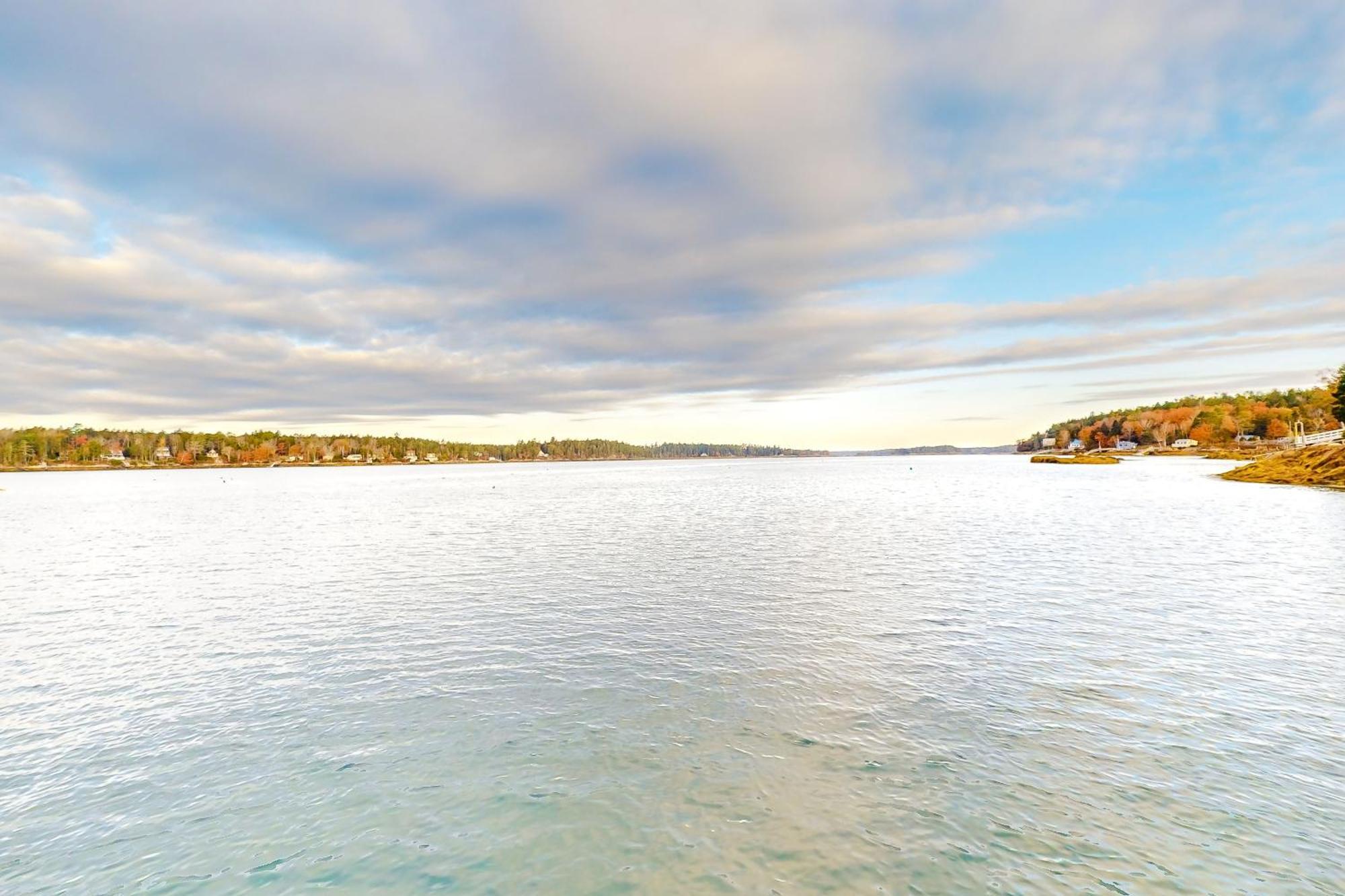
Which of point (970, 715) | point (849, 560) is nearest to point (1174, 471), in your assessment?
point (849, 560)

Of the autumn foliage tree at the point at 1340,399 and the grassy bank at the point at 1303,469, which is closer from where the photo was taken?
the grassy bank at the point at 1303,469

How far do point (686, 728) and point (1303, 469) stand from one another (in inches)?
4950

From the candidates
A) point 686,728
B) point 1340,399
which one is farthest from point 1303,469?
point 686,728

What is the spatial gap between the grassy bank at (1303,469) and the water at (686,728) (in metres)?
75.9

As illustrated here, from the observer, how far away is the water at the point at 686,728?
9523 millimetres

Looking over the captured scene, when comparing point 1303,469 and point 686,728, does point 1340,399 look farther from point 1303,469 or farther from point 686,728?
point 686,728

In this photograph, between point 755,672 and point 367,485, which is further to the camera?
point 367,485

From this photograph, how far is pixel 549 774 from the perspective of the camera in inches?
481

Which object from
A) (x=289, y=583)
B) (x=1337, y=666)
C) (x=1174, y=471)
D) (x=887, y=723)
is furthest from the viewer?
(x=1174, y=471)

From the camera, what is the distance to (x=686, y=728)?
→ 14.1 metres

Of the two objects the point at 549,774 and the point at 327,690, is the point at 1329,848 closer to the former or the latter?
the point at 549,774

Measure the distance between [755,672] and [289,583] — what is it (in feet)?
92.1

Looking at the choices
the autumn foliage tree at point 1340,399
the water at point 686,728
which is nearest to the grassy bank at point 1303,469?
the autumn foliage tree at point 1340,399

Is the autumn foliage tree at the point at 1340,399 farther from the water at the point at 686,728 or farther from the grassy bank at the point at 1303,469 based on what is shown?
the water at the point at 686,728
